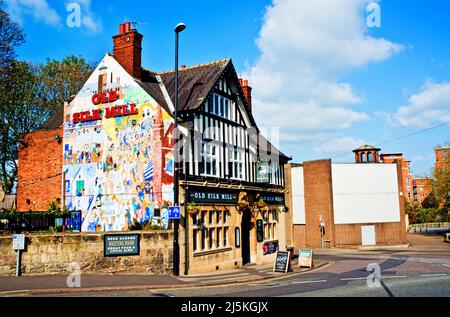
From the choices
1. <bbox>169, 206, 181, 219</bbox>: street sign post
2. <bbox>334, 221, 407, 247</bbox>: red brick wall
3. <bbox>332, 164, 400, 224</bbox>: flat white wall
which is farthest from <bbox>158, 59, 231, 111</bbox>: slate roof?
<bbox>334, 221, 407, 247</bbox>: red brick wall

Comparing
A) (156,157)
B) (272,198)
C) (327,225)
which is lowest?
(327,225)

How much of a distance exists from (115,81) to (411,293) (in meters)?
17.1

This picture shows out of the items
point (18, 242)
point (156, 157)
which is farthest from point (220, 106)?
point (18, 242)

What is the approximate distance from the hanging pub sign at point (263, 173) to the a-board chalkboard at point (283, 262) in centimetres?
591

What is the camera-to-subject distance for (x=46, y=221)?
1955cm

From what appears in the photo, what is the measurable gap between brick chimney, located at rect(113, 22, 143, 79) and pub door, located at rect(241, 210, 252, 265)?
11021 millimetres

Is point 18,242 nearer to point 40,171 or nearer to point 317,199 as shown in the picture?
point 40,171

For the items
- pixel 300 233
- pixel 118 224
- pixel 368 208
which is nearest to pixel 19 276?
pixel 118 224

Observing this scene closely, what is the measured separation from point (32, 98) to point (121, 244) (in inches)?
928

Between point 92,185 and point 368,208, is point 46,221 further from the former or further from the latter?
point 368,208

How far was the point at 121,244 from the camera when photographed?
18.8 metres

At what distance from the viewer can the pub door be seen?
2700cm

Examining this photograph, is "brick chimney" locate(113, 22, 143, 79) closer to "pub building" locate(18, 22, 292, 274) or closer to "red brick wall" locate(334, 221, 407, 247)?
"pub building" locate(18, 22, 292, 274)

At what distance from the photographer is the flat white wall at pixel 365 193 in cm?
4384
